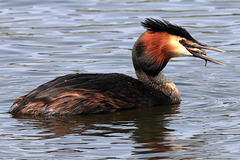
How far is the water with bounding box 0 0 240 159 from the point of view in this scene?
28.4 ft

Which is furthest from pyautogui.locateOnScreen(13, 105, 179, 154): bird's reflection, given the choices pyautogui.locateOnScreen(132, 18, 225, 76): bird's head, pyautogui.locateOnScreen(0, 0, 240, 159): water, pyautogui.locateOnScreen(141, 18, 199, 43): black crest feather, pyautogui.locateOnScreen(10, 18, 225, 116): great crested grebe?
pyautogui.locateOnScreen(141, 18, 199, 43): black crest feather

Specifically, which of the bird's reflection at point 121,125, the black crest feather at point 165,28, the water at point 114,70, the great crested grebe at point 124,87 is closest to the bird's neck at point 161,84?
the great crested grebe at point 124,87

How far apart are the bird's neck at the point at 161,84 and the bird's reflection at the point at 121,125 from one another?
432mm

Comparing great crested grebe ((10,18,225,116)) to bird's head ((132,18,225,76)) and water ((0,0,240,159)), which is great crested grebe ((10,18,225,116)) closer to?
bird's head ((132,18,225,76))

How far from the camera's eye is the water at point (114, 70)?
8664 millimetres

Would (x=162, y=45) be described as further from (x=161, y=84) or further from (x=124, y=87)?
(x=124, y=87)

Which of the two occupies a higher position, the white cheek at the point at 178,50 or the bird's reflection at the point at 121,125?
the white cheek at the point at 178,50

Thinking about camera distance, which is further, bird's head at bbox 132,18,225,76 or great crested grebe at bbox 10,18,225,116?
bird's head at bbox 132,18,225,76

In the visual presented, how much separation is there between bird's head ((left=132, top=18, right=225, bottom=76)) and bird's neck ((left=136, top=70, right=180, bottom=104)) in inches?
9.4

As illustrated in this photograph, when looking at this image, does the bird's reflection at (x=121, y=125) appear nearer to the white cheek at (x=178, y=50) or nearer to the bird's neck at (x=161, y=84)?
the bird's neck at (x=161, y=84)

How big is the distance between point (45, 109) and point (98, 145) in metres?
1.62

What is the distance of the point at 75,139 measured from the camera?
29.4ft

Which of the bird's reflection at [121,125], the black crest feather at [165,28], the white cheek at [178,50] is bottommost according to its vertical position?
the bird's reflection at [121,125]

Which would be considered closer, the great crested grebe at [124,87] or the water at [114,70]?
the water at [114,70]
